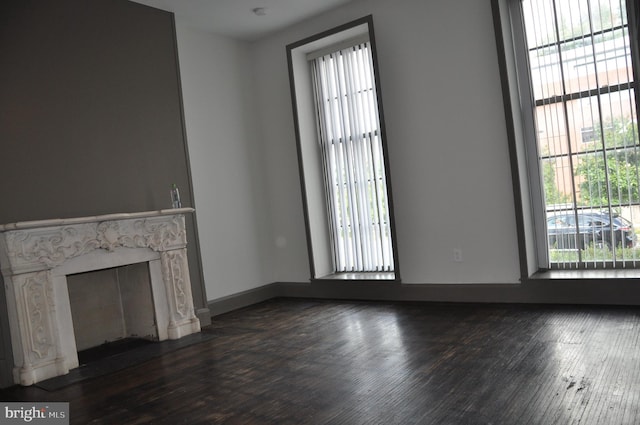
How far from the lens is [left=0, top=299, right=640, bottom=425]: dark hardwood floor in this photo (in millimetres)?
2498

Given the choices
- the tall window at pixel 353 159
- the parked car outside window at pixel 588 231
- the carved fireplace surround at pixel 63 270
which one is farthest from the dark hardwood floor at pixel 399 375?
the tall window at pixel 353 159

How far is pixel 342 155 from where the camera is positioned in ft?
19.0

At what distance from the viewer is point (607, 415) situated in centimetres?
223

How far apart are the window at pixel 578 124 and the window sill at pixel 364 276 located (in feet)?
4.77

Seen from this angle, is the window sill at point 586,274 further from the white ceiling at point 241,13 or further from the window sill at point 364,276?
the white ceiling at point 241,13

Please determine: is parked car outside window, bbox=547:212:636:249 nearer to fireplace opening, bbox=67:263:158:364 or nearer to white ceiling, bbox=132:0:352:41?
white ceiling, bbox=132:0:352:41

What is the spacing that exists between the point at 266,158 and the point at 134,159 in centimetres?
194

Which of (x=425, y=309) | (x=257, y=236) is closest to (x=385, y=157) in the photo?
(x=425, y=309)

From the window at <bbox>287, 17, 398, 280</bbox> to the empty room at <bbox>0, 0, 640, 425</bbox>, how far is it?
0.03 m

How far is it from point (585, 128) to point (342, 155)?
2.49 metres

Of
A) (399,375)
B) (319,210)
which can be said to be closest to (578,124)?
(399,375)

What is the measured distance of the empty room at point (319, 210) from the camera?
3184mm

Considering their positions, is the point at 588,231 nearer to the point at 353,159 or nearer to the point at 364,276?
the point at 364,276

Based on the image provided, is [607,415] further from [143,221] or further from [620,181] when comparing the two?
[143,221]
